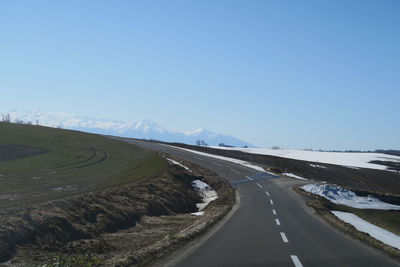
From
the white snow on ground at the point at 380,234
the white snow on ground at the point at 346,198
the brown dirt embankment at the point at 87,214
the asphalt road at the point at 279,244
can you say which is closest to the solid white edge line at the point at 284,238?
the asphalt road at the point at 279,244

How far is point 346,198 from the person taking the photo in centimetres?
4325

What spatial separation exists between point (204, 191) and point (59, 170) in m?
12.2

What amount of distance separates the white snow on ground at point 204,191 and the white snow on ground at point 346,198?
32.7 feet

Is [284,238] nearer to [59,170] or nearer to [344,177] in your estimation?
[59,170]

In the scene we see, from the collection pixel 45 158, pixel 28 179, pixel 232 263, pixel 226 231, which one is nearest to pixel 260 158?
pixel 45 158

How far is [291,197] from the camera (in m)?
34.7

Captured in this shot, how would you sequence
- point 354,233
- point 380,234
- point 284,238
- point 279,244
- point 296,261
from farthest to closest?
point 380,234 → point 354,233 → point 284,238 → point 279,244 → point 296,261

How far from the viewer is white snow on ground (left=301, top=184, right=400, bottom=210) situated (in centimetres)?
4106

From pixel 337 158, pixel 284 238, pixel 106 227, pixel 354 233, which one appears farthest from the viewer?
pixel 337 158

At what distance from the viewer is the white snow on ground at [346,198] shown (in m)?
41.1

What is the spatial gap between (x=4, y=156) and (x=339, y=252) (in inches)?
1472

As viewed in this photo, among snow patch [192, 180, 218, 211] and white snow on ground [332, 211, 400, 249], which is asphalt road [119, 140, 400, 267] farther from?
snow patch [192, 180, 218, 211]

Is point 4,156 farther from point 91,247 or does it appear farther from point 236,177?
point 91,247

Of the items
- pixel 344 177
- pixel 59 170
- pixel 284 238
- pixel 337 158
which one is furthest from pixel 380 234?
pixel 337 158
